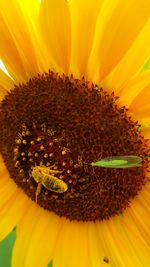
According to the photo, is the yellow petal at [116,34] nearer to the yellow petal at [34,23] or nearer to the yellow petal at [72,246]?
the yellow petal at [34,23]

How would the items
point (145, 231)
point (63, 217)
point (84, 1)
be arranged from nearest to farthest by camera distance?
point (84, 1) → point (145, 231) → point (63, 217)

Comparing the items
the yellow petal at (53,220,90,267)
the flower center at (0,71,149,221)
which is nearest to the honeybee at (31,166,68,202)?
the flower center at (0,71,149,221)

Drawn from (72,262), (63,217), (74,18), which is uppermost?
(74,18)

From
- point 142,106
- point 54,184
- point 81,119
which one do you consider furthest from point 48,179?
point 142,106

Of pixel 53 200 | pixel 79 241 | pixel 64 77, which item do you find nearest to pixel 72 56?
pixel 64 77

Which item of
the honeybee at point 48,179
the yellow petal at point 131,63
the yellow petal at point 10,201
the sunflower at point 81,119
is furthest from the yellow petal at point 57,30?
the yellow petal at point 10,201

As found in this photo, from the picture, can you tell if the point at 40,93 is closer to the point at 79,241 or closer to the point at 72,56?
the point at 72,56

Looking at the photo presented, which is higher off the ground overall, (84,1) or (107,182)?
(84,1)

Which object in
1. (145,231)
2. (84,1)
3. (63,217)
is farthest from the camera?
(63,217)
